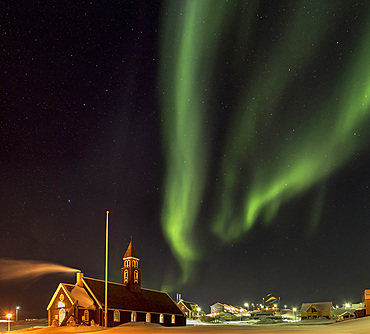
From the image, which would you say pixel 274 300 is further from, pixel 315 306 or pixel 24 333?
pixel 24 333

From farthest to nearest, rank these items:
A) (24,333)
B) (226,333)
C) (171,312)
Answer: (171,312) < (24,333) < (226,333)

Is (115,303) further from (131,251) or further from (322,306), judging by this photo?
(322,306)

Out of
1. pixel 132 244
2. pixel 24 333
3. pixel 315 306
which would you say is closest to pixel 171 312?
pixel 132 244

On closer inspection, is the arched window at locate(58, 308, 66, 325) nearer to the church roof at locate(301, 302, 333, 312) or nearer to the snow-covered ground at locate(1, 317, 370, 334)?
the snow-covered ground at locate(1, 317, 370, 334)

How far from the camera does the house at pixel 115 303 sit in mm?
61750

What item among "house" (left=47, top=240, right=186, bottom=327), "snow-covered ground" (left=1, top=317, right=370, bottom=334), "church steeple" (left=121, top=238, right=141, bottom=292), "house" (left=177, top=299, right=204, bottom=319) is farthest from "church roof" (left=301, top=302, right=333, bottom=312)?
"snow-covered ground" (left=1, top=317, right=370, bottom=334)

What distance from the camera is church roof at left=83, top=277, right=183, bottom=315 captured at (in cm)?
6625

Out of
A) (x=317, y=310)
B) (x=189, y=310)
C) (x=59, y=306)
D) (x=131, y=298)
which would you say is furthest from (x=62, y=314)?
(x=317, y=310)

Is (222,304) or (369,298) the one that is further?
(222,304)

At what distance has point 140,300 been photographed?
75.1 meters

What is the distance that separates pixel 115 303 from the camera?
66875 mm

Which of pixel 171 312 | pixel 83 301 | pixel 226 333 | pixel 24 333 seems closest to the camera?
pixel 226 333

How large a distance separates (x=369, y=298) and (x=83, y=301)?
139 feet

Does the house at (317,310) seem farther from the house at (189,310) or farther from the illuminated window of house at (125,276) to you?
the illuminated window of house at (125,276)
